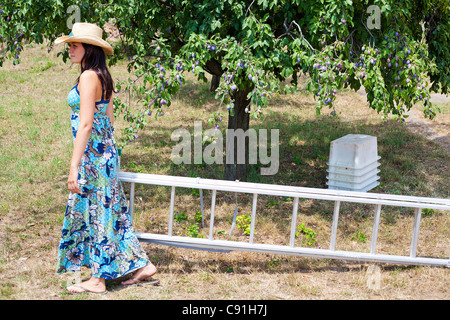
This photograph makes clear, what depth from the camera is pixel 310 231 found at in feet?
17.6

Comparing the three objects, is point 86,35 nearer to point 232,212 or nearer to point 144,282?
point 144,282

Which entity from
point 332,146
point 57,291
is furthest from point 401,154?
point 57,291

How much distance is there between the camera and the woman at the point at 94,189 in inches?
138

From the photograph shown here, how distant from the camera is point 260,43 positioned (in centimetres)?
477

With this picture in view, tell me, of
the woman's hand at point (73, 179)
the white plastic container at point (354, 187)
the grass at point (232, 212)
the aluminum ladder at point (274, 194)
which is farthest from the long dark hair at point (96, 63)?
the white plastic container at point (354, 187)

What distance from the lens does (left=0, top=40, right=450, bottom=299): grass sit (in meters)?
4.08

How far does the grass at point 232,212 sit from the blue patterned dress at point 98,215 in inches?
9.8

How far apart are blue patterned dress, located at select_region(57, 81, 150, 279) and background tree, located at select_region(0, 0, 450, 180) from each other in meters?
1.09

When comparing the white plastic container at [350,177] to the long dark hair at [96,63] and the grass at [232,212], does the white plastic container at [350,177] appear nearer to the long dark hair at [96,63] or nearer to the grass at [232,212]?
the grass at [232,212]

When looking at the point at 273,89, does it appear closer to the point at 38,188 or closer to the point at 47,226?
the point at 47,226

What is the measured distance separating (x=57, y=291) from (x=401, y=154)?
620cm

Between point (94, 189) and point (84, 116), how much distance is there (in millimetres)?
556

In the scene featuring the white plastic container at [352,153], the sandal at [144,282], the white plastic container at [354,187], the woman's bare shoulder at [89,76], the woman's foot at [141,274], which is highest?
the woman's bare shoulder at [89,76]

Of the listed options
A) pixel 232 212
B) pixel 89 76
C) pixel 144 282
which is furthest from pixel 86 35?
pixel 232 212
